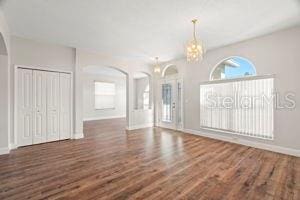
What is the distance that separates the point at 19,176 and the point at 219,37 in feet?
17.8

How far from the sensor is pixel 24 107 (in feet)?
15.1

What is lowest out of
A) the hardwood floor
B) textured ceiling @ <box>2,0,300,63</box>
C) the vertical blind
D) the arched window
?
the hardwood floor

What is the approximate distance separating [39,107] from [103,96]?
232 inches

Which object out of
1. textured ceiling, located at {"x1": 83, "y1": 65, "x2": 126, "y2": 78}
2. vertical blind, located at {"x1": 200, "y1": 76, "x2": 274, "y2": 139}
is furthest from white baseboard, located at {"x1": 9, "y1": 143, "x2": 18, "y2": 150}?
vertical blind, located at {"x1": 200, "y1": 76, "x2": 274, "y2": 139}

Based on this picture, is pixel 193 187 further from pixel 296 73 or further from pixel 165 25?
pixel 296 73

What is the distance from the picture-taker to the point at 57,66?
5.18m

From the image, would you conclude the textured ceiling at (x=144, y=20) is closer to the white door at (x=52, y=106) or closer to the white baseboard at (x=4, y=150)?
the white door at (x=52, y=106)

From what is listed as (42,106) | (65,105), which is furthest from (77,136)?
(42,106)

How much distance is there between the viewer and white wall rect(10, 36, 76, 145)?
175 inches

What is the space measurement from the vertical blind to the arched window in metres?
0.21

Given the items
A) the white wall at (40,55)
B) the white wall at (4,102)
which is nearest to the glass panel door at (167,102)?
the white wall at (40,55)


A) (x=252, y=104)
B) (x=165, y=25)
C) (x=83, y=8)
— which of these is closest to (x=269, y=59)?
(x=252, y=104)

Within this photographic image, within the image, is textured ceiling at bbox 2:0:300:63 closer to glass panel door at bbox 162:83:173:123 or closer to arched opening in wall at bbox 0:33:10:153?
arched opening in wall at bbox 0:33:10:153

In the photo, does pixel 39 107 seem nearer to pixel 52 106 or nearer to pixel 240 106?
pixel 52 106
